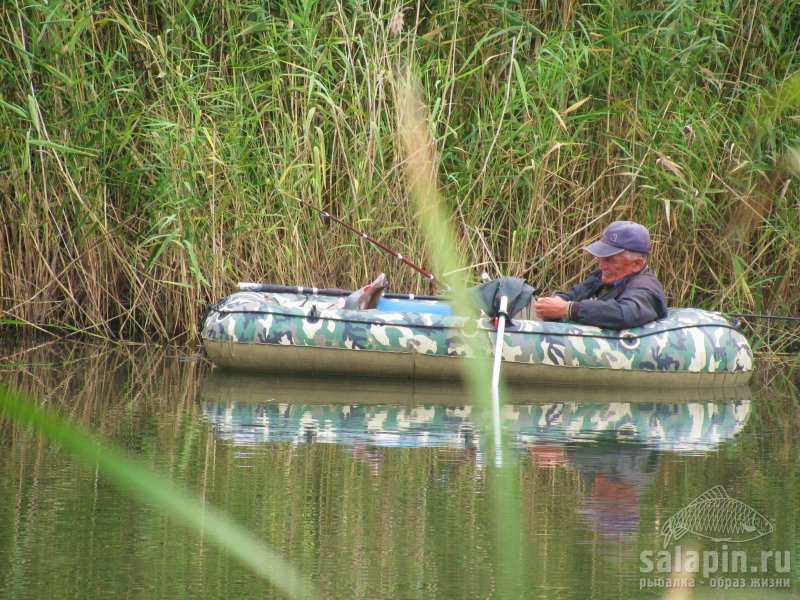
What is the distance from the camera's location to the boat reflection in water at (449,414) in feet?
17.6

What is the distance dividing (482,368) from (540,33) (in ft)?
26.4

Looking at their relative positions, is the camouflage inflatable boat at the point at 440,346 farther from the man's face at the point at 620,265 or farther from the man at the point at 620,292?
the man's face at the point at 620,265

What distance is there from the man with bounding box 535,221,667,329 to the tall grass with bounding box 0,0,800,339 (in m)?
0.96

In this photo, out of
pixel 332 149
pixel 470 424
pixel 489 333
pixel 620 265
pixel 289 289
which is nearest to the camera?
pixel 470 424

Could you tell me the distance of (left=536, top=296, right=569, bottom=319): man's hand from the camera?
723 centimetres

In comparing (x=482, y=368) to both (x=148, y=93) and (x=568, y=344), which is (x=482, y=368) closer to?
(x=568, y=344)

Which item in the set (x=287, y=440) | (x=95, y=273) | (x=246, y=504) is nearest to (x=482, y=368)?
(x=246, y=504)

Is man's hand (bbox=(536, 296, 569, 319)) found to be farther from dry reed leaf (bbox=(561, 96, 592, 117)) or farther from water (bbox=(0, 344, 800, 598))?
dry reed leaf (bbox=(561, 96, 592, 117))

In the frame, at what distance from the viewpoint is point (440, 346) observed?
7.18m

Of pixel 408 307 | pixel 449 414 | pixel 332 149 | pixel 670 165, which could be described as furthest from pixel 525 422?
pixel 332 149

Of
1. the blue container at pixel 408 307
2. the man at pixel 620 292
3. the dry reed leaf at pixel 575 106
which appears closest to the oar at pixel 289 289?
the blue container at pixel 408 307

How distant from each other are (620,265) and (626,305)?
311 mm

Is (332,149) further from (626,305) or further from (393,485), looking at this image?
(393,485)

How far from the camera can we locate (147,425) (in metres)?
5.54
